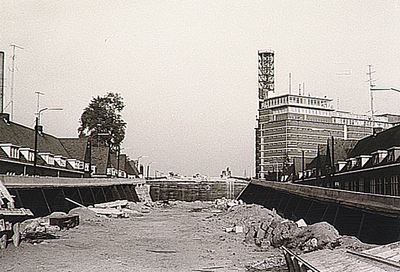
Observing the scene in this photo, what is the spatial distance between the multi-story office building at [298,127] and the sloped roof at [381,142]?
98.6 m

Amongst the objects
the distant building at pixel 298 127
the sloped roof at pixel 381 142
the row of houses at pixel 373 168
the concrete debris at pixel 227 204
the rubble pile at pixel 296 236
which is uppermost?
the distant building at pixel 298 127

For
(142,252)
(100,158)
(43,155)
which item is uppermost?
(100,158)

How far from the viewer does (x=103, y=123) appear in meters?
94.8

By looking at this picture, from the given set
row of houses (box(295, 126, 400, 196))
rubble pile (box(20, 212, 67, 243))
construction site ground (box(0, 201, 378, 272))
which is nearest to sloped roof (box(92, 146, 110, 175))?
row of houses (box(295, 126, 400, 196))

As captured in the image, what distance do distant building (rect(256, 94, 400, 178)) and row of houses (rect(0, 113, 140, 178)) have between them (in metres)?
75.6

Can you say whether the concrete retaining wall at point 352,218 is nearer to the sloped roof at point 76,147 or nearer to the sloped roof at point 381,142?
the sloped roof at point 381,142

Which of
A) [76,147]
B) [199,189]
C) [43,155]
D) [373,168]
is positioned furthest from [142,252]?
[199,189]

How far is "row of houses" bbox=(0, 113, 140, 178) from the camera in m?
46.7

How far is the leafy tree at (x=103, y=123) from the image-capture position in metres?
95.0

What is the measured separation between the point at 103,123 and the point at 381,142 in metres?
58.3

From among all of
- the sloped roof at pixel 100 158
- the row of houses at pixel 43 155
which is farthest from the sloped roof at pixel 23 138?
the sloped roof at pixel 100 158

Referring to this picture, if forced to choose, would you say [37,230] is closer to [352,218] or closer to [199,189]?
[352,218]

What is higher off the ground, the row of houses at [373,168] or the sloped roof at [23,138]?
the sloped roof at [23,138]

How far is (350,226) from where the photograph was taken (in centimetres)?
2891
